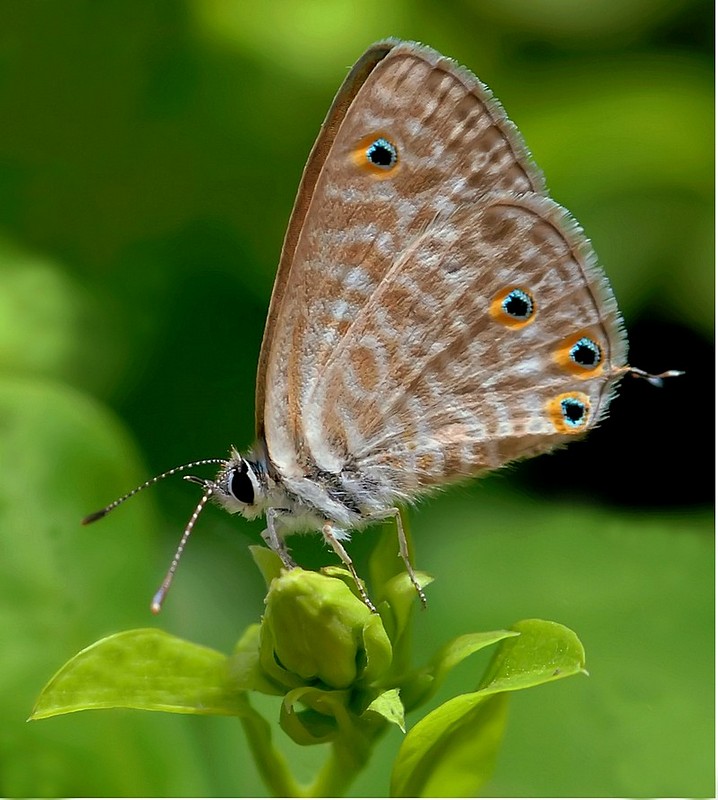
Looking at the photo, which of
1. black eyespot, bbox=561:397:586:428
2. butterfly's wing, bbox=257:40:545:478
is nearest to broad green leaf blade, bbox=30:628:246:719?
butterfly's wing, bbox=257:40:545:478

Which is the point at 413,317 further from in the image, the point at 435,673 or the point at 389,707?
the point at 389,707

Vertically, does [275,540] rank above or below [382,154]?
below

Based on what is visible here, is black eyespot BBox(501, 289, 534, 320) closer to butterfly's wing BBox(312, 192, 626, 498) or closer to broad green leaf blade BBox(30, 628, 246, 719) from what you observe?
butterfly's wing BBox(312, 192, 626, 498)

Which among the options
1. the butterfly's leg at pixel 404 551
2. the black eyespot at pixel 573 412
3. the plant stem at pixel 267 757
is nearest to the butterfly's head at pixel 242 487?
the butterfly's leg at pixel 404 551

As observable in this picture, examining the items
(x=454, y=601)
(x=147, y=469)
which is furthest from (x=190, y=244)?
(x=454, y=601)

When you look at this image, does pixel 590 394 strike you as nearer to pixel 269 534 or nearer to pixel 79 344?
pixel 269 534

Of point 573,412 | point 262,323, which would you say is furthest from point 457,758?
point 262,323

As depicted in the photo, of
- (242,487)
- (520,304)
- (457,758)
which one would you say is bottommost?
(457,758)

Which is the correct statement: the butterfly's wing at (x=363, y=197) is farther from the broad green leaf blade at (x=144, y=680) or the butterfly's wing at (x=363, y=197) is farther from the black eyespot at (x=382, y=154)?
the broad green leaf blade at (x=144, y=680)
